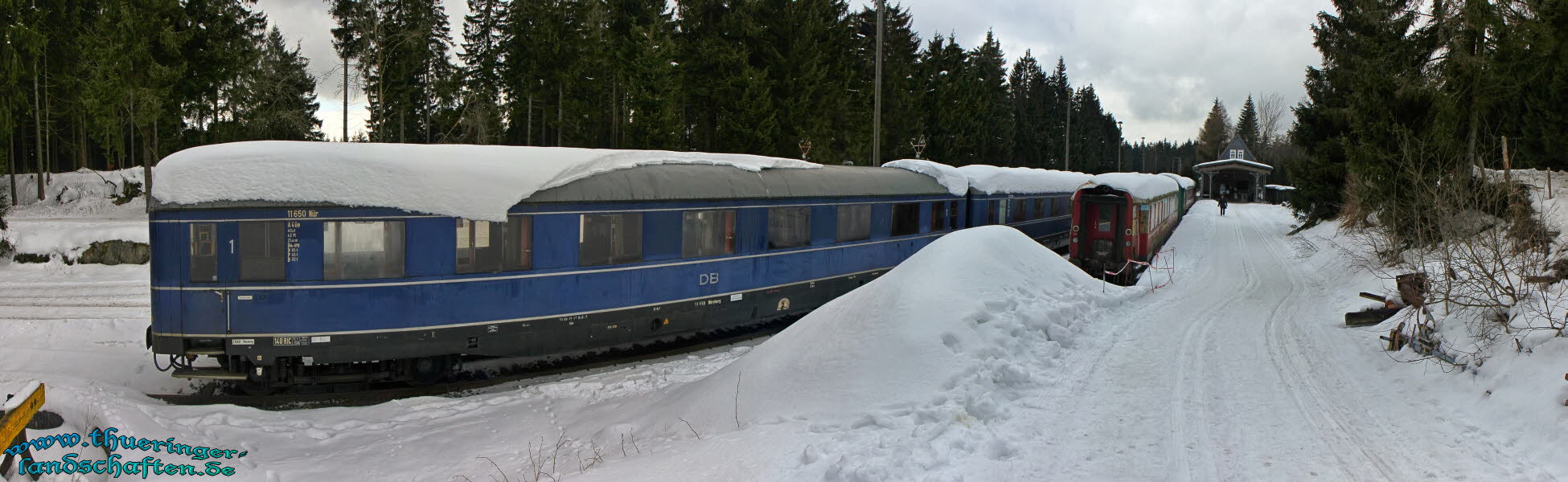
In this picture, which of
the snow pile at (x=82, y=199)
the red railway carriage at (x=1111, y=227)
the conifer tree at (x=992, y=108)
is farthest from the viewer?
the conifer tree at (x=992, y=108)

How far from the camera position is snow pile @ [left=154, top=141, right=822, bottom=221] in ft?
31.1

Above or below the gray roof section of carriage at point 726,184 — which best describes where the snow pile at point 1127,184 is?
above

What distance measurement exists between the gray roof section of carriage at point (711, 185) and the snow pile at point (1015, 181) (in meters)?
3.57

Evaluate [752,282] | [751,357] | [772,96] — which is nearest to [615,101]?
[772,96]

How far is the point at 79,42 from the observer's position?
34.8 metres

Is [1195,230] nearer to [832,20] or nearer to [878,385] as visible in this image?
[832,20]

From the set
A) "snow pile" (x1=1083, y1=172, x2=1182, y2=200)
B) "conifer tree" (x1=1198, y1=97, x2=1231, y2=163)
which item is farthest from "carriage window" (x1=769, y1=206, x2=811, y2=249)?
"conifer tree" (x1=1198, y1=97, x2=1231, y2=163)

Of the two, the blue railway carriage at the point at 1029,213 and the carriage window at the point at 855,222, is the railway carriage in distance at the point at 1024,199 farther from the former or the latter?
the carriage window at the point at 855,222

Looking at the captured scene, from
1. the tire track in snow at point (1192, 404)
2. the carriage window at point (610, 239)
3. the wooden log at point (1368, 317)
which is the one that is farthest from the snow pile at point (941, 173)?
the wooden log at point (1368, 317)

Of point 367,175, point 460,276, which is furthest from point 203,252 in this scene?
point 460,276

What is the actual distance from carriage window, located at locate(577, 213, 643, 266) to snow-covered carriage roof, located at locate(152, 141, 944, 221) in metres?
0.35

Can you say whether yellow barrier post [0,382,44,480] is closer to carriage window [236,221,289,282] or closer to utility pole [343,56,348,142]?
carriage window [236,221,289,282]

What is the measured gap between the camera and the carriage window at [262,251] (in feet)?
31.4

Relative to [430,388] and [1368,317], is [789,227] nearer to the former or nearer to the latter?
[430,388]
